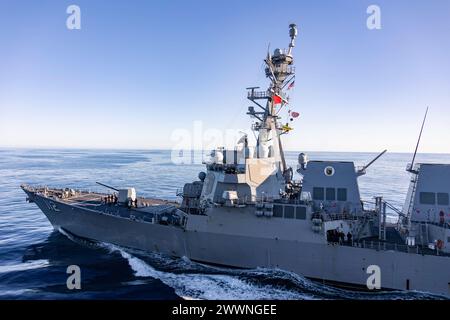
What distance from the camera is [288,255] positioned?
1620 cm

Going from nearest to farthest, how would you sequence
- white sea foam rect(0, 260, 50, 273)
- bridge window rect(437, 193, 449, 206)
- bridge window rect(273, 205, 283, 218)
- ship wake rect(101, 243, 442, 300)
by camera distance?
ship wake rect(101, 243, 442, 300), bridge window rect(437, 193, 449, 206), bridge window rect(273, 205, 283, 218), white sea foam rect(0, 260, 50, 273)

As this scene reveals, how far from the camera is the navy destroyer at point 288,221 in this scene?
1508 centimetres

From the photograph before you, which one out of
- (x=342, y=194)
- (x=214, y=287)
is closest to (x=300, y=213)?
(x=342, y=194)

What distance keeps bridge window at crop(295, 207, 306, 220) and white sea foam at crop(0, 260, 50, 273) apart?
1484cm

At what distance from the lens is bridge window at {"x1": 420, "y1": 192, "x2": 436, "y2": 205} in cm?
1586

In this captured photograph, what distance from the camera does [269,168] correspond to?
62.2 feet

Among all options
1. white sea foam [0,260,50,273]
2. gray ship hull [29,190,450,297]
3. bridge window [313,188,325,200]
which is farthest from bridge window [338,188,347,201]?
white sea foam [0,260,50,273]

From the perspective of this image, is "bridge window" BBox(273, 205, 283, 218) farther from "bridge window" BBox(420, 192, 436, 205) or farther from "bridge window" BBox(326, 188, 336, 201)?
"bridge window" BBox(420, 192, 436, 205)

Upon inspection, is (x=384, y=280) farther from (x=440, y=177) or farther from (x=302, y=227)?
(x=440, y=177)

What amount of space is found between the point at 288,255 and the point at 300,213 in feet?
7.54

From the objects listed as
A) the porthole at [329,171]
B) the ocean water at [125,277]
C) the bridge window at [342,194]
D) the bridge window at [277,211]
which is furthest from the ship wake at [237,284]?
the porthole at [329,171]
